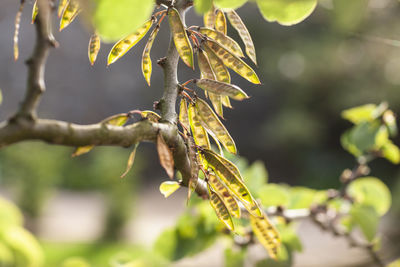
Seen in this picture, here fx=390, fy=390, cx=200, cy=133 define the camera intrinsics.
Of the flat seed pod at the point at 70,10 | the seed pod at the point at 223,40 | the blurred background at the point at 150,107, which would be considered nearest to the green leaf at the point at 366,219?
the seed pod at the point at 223,40

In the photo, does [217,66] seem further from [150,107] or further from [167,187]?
[150,107]

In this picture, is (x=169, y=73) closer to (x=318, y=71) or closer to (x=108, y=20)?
(x=108, y=20)

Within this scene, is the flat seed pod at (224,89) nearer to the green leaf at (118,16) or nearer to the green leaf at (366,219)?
the green leaf at (118,16)

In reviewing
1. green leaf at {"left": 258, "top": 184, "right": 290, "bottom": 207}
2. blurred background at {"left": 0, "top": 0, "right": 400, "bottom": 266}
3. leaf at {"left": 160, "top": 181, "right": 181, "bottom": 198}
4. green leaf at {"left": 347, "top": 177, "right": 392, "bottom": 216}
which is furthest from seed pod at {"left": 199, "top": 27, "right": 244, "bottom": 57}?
blurred background at {"left": 0, "top": 0, "right": 400, "bottom": 266}

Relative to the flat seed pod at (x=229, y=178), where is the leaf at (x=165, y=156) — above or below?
above

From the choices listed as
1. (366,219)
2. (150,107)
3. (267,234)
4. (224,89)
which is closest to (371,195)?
(366,219)

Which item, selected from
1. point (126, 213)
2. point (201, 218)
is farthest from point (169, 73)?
point (126, 213)

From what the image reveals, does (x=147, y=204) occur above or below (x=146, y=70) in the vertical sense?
below
